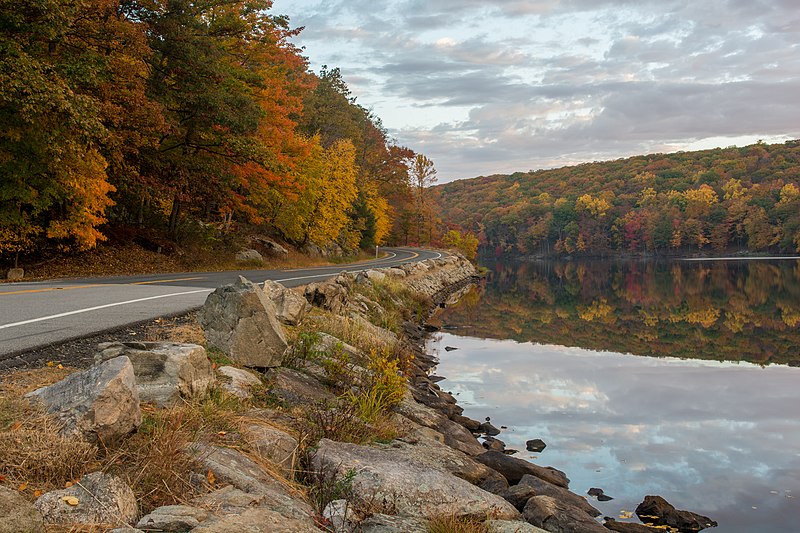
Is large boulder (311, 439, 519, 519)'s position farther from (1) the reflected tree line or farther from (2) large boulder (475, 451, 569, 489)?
(1) the reflected tree line

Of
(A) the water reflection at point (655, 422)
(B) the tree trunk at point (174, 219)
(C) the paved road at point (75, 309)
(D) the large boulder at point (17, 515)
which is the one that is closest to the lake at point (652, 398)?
(A) the water reflection at point (655, 422)

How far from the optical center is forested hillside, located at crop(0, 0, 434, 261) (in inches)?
725

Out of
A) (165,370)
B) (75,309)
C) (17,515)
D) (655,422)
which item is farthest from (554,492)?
(75,309)

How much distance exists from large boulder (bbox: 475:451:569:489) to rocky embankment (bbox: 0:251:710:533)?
0.10 ft

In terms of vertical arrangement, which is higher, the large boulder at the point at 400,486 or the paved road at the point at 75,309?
the paved road at the point at 75,309

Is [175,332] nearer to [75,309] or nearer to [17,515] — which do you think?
[75,309]

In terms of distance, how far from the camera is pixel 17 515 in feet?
10.8

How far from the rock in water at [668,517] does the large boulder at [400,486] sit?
3.70 metres

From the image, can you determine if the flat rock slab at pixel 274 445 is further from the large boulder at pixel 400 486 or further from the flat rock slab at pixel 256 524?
the flat rock slab at pixel 256 524

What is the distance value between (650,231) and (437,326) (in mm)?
127782

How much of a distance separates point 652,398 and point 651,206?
145423 mm

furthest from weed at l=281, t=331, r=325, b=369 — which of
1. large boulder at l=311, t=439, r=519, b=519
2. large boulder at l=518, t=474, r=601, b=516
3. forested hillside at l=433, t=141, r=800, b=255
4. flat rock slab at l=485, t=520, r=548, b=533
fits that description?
forested hillside at l=433, t=141, r=800, b=255

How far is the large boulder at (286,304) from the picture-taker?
11148mm

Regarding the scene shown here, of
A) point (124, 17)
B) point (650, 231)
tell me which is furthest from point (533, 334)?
point (650, 231)
